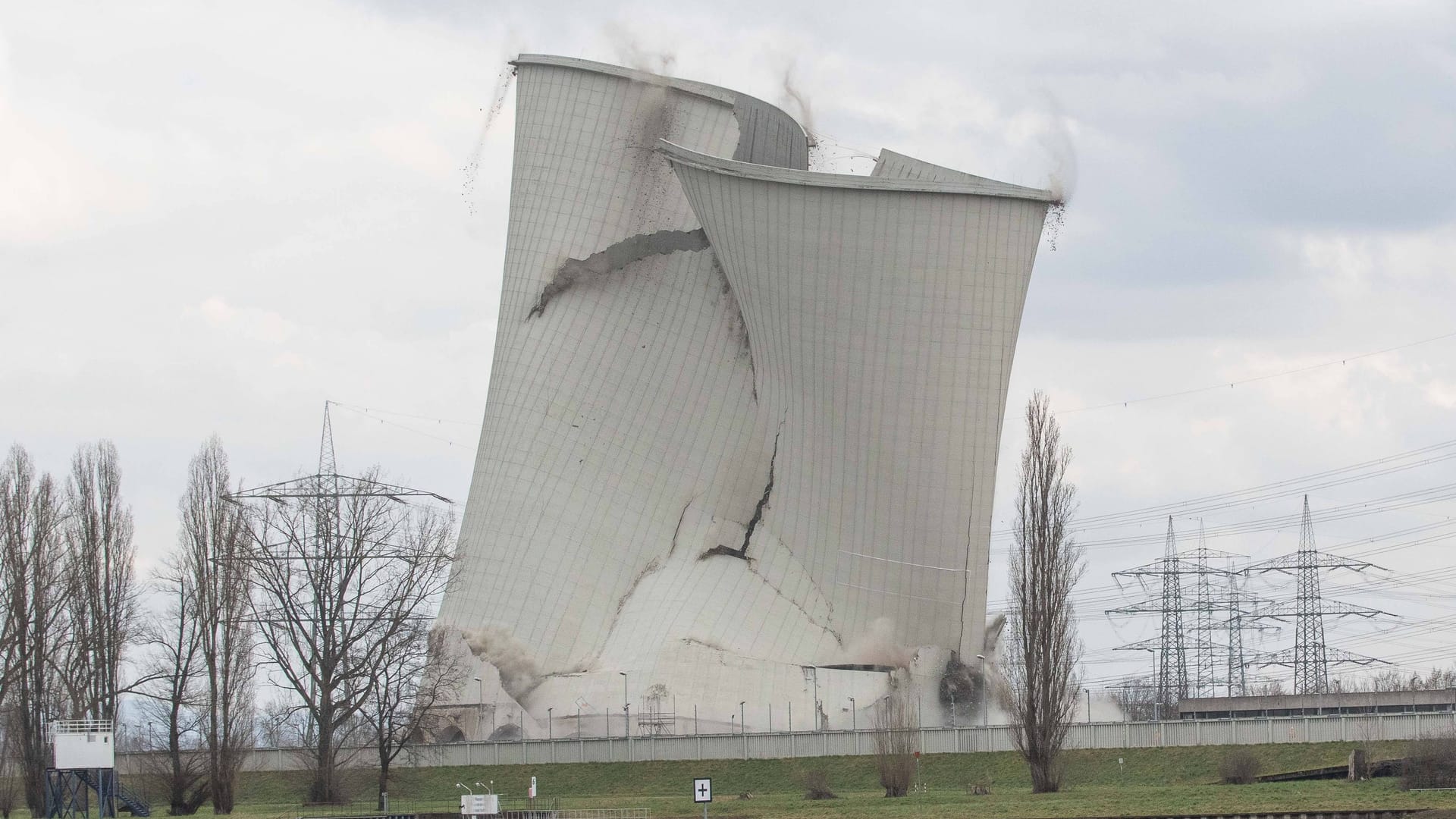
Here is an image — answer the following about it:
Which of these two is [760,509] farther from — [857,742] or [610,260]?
[857,742]

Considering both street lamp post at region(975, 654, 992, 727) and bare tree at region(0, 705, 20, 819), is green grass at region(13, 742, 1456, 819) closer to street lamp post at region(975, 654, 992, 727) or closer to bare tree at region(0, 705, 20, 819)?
bare tree at region(0, 705, 20, 819)

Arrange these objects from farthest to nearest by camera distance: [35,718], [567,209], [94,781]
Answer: [567,209] → [35,718] → [94,781]

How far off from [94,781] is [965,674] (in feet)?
65.4

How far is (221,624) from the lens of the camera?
3353 cm

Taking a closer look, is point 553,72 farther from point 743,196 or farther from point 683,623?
point 683,623

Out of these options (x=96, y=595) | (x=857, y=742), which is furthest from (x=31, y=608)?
(x=857, y=742)

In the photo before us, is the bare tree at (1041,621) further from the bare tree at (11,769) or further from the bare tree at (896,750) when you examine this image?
the bare tree at (11,769)

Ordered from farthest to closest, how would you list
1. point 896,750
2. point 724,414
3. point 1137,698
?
point 1137,698, point 724,414, point 896,750

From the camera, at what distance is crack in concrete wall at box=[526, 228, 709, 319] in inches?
1860

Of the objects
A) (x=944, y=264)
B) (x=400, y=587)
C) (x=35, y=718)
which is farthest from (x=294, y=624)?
(x=944, y=264)

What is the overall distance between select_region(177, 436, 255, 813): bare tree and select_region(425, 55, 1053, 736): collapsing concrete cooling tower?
35.0 feet

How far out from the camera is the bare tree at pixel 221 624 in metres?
32.9

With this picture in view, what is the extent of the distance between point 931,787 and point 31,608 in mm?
16400

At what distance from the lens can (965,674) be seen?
43.8 m
